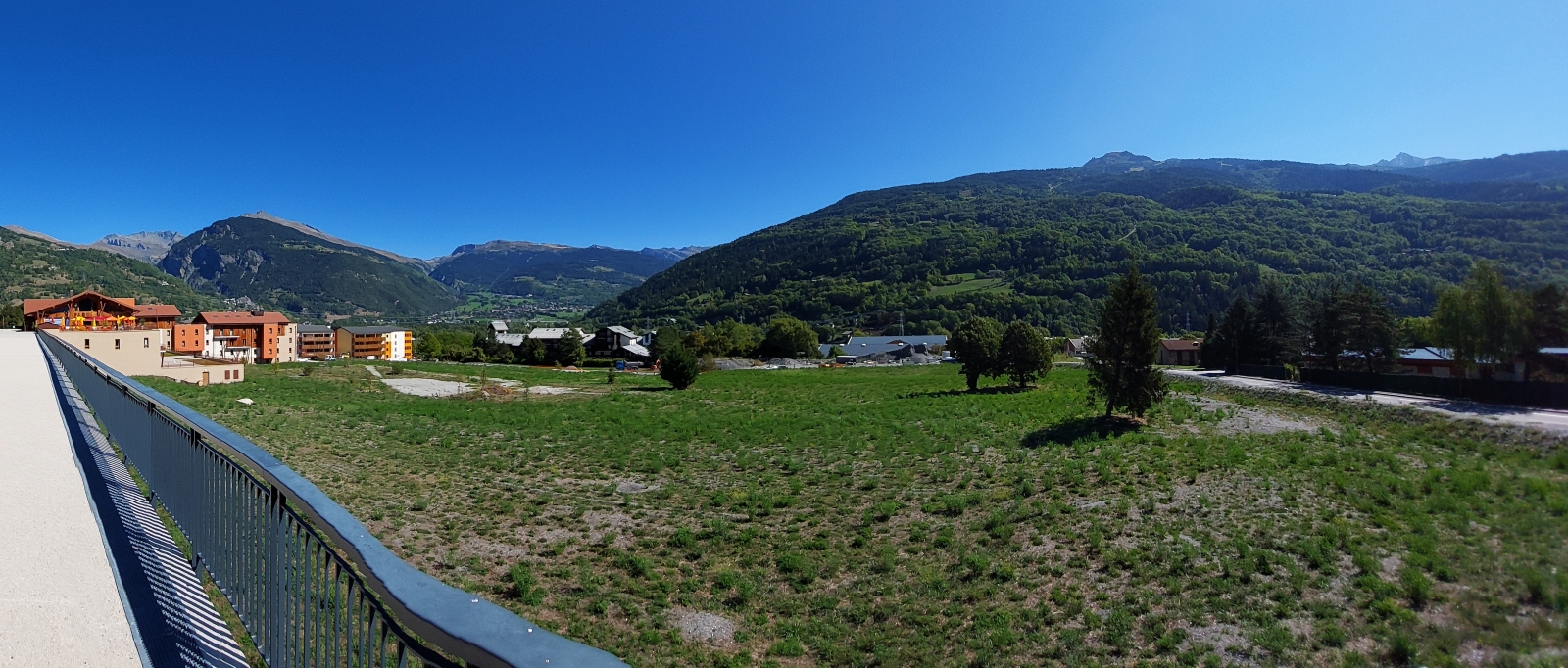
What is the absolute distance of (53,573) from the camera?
3.29m

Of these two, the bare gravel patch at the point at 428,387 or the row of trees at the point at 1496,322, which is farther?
the bare gravel patch at the point at 428,387

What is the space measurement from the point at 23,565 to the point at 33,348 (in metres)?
28.2

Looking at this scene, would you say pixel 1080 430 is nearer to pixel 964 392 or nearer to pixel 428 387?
pixel 964 392

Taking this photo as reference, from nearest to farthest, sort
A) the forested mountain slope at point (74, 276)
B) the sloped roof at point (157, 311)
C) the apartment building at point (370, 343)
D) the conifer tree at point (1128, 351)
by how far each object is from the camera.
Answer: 1. the conifer tree at point (1128, 351)
2. the sloped roof at point (157, 311)
3. the apartment building at point (370, 343)
4. the forested mountain slope at point (74, 276)

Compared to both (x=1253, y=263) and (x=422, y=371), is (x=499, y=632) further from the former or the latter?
(x=422, y=371)

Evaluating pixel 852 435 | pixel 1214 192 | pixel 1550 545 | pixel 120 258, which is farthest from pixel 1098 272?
pixel 120 258

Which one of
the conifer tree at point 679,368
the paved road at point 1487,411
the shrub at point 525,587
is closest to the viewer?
the paved road at point 1487,411

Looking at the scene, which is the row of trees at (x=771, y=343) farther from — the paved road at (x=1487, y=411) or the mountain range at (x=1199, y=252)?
the paved road at (x=1487, y=411)

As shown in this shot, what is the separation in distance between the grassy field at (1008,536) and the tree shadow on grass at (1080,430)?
0.59 feet

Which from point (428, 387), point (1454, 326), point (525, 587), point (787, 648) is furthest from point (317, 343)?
point (1454, 326)

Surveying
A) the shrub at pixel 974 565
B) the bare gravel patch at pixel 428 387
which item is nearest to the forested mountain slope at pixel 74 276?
the bare gravel patch at pixel 428 387

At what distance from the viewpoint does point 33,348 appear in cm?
2064

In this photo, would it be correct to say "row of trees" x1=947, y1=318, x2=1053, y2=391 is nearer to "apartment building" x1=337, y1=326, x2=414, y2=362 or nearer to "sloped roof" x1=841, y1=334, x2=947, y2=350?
"sloped roof" x1=841, y1=334, x2=947, y2=350

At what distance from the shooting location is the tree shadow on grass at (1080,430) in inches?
679
